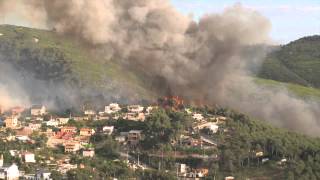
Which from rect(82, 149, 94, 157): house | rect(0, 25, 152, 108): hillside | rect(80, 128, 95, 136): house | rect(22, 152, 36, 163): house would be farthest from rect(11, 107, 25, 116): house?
rect(22, 152, 36, 163): house

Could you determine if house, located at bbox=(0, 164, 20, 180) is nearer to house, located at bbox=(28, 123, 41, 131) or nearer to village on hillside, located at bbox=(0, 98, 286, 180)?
village on hillside, located at bbox=(0, 98, 286, 180)

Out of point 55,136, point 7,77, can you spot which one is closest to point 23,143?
point 55,136

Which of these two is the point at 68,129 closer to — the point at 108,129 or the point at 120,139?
the point at 108,129

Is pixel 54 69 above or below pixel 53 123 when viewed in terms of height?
above

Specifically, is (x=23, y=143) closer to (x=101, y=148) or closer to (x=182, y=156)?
(x=101, y=148)

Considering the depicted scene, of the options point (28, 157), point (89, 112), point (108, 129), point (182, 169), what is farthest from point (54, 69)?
point (182, 169)
